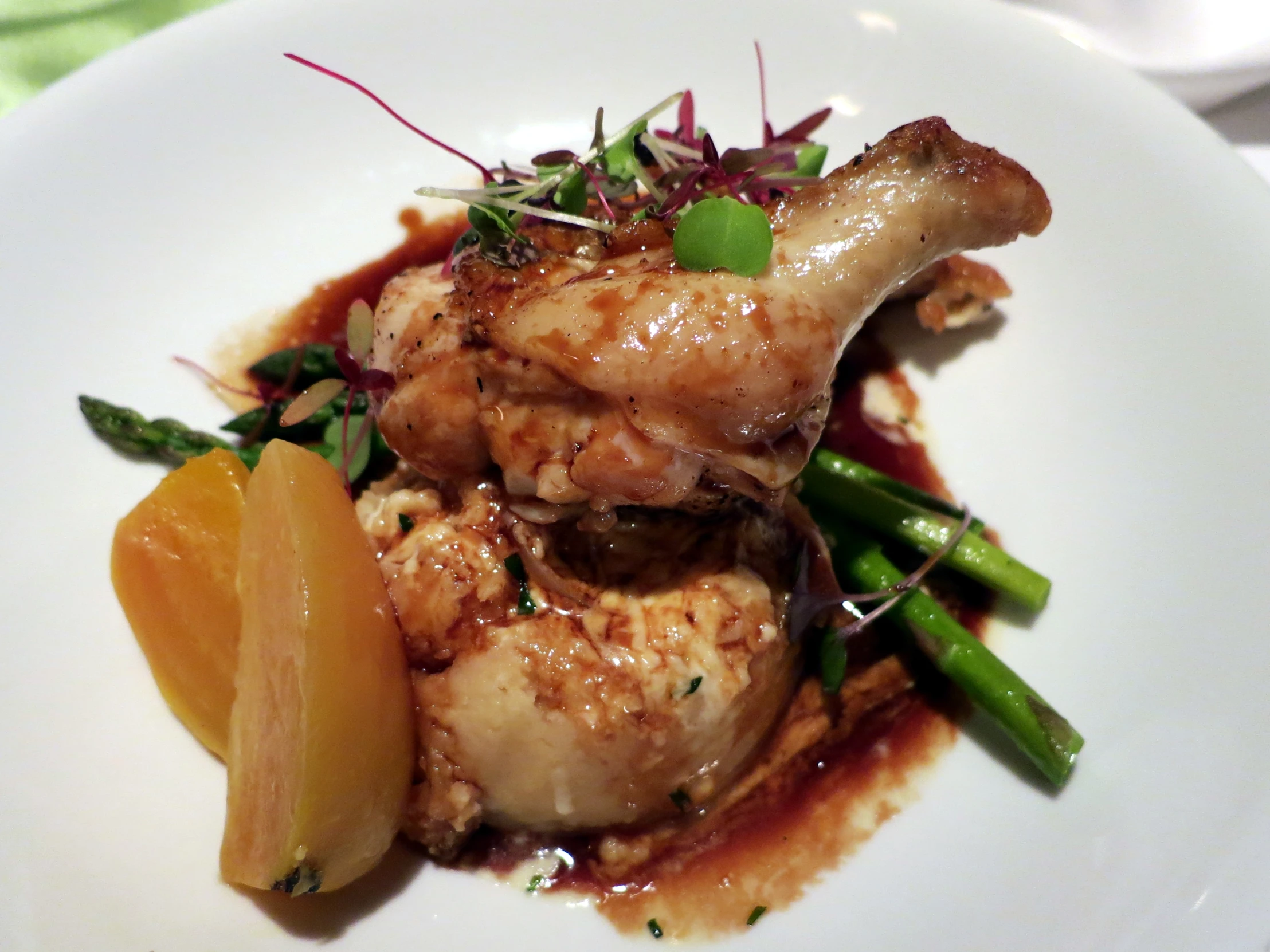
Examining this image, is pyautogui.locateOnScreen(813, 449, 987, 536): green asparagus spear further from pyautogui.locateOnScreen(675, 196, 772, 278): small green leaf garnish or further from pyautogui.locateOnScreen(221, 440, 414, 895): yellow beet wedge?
pyautogui.locateOnScreen(221, 440, 414, 895): yellow beet wedge

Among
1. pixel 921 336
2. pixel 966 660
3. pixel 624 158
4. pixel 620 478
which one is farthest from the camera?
pixel 921 336

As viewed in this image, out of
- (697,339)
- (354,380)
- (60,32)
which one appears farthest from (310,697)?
(60,32)

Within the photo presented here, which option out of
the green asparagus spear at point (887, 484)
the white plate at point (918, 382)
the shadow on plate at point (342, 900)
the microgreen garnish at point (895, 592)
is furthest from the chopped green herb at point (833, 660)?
the shadow on plate at point (342, 900)

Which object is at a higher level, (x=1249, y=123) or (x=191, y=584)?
(x=1249, y=123)

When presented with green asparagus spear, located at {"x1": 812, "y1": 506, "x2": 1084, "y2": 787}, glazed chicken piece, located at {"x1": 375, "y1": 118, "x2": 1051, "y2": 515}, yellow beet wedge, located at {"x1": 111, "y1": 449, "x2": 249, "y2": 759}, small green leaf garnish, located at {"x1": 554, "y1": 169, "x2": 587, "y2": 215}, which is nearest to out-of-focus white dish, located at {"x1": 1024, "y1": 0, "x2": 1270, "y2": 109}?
glazed chicken piece, located at {"x1": 375, "y1": 118, "x2": 1051, "y2": 515}

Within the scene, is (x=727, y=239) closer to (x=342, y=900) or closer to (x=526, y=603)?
(x=526, y=603)

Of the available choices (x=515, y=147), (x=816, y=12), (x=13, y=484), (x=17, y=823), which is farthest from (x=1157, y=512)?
(x=13, y=484)
